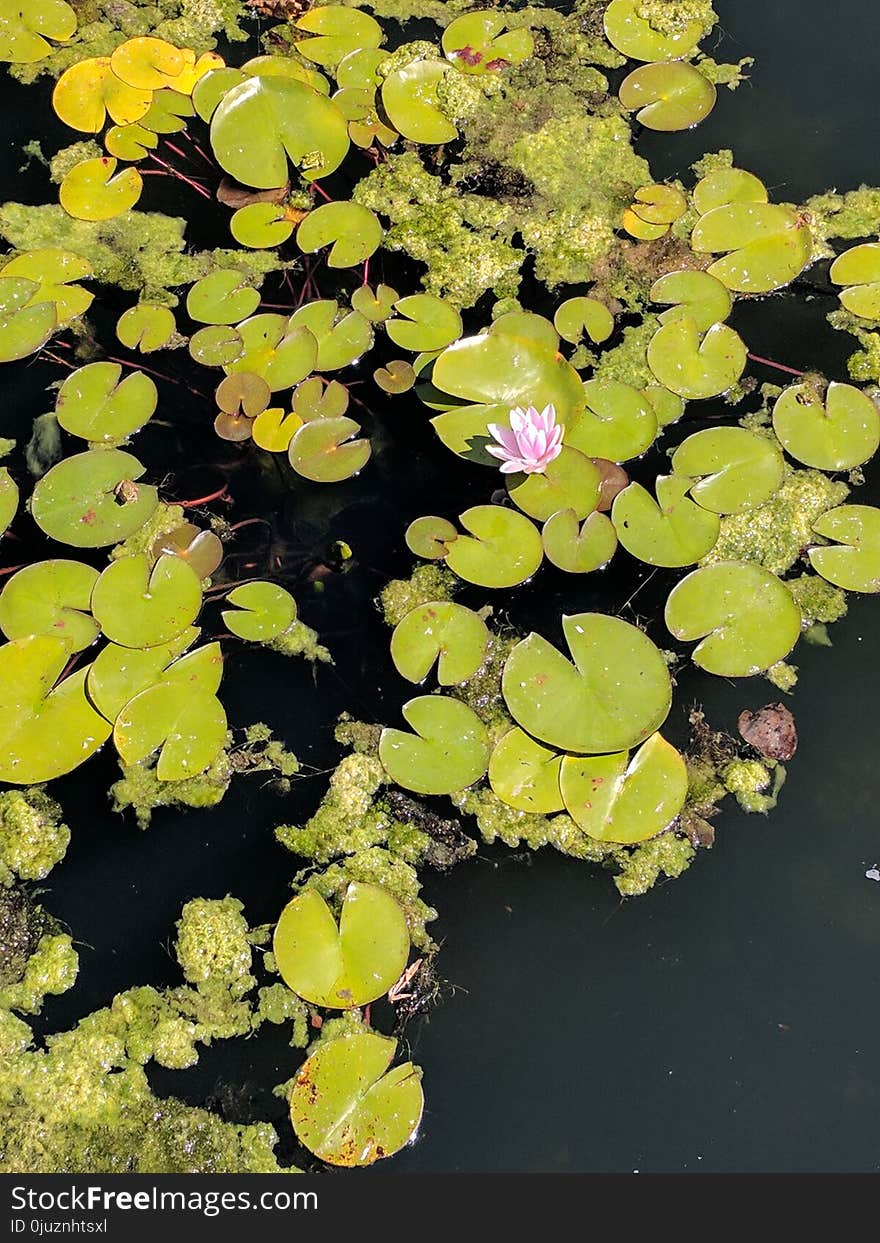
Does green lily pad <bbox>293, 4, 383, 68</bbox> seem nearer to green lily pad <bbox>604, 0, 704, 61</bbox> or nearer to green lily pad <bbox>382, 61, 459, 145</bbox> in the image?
green lily pad <bbox>382, 61, 459, 145</bbox>

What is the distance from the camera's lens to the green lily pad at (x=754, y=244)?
3521mm

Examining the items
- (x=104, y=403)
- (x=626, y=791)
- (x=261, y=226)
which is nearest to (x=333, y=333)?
(x=261, y=226)

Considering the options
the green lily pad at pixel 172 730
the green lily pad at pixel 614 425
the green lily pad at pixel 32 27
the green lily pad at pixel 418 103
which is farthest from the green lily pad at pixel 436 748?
the green lily pad at pixel 32 27

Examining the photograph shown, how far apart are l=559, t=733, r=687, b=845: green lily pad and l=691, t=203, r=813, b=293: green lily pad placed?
6.18ft

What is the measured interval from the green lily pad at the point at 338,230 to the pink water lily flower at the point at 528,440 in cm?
115

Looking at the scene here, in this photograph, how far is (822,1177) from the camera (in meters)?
2.52

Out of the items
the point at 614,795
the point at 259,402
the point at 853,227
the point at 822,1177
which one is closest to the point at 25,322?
the point at 259,402

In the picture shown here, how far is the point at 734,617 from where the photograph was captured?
299 cm

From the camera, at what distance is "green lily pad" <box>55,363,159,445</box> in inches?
132

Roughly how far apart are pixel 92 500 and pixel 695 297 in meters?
2.33

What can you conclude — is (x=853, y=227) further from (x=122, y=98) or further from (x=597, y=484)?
(x=122, y=98)

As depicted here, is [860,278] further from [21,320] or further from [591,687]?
[21,320]

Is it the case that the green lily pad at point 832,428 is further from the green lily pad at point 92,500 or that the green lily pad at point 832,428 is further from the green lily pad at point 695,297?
the green lily pad at point 92,500

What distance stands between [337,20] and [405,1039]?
13.5 ft
